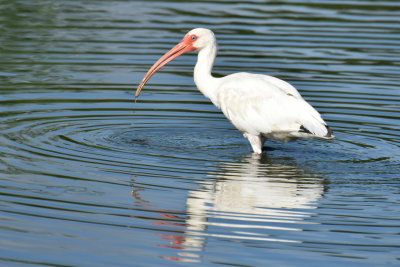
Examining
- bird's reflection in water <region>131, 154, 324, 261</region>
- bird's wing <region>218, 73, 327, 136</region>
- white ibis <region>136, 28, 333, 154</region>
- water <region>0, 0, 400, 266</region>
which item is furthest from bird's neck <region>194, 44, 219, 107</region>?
bird's reflection in water <region>131, 154, 324, 261</region>

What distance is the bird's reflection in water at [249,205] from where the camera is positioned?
738 cm

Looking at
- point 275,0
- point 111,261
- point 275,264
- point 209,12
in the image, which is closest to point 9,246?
point 111,261

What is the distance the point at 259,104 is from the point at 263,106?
0.21 feet

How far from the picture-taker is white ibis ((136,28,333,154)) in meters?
10.0

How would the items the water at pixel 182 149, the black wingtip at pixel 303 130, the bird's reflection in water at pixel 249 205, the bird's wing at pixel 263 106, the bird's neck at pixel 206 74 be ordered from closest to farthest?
the water at pixel 182 149 → the bird's reflection in water at pixel 249 205 → the black wingtip at pixel 303 130 → the bird's wing at pixel 263 106 → the bird's neck at pixel 206 74

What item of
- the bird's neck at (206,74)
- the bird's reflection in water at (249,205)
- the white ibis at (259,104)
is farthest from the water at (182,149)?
the bird's neck at (206,74)

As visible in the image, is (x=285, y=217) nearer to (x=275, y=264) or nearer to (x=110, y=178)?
(x=275, y=264)

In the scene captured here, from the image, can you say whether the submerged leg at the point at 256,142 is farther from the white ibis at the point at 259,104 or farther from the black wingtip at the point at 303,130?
the black wingtip at the point at 303,130

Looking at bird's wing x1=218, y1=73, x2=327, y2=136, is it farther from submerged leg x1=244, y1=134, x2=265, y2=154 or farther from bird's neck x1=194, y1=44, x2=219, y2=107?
bird's neck x1=194, y1=44, x2=219, y2=107

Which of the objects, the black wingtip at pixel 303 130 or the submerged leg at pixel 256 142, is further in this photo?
the submerged leg at pixel 256 142

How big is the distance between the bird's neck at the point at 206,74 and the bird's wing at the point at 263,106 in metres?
0.21

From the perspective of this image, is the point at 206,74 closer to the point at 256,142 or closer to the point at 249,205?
the point at 256,142

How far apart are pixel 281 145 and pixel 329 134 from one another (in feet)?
5.44

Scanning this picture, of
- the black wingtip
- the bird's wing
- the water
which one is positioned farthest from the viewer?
the bird's wing
